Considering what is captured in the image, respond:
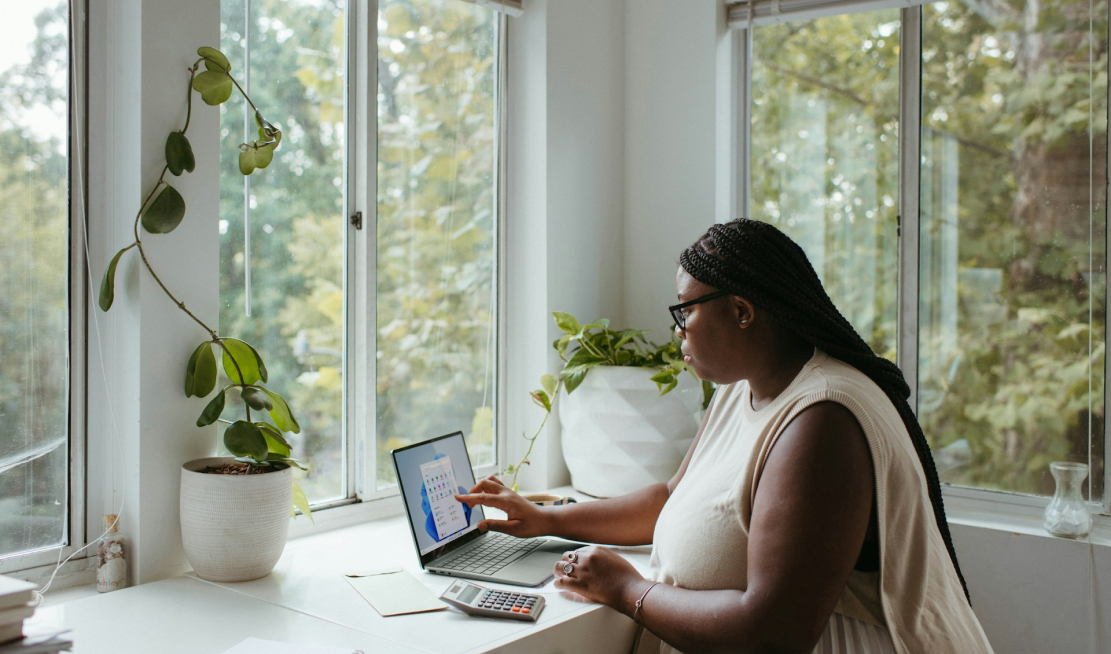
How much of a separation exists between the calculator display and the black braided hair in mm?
650

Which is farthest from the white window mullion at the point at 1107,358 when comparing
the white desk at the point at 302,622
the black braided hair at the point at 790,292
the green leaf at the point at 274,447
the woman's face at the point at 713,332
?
the green leaf at the point at 274,447

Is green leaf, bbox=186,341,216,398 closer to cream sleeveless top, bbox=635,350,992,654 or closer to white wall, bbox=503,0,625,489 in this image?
cream sleeveless top, bbox=635,350,992,654

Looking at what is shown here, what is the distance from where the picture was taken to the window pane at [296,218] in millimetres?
1736

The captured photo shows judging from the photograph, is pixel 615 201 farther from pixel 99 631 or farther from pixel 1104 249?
pixel 99 631

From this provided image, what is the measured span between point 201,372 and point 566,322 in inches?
39.6

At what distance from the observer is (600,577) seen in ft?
4.72

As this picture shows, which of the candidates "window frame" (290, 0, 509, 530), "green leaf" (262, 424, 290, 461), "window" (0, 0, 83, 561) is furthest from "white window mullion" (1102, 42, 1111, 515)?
Result: "window" (0, 0, 83, 561)

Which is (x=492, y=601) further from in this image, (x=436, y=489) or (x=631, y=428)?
(x=631, y=428)

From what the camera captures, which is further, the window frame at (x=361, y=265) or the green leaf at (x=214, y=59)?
the window frame at (x=361, y=265)

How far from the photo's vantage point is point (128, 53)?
1.52 metres

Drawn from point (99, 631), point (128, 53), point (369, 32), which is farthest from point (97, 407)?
point (369, 32)

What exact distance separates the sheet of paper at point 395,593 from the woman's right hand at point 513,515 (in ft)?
0.76

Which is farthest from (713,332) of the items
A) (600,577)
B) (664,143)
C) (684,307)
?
(664,143)

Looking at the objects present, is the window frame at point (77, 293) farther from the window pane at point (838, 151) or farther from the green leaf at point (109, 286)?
the window pane at point (838, 151)
